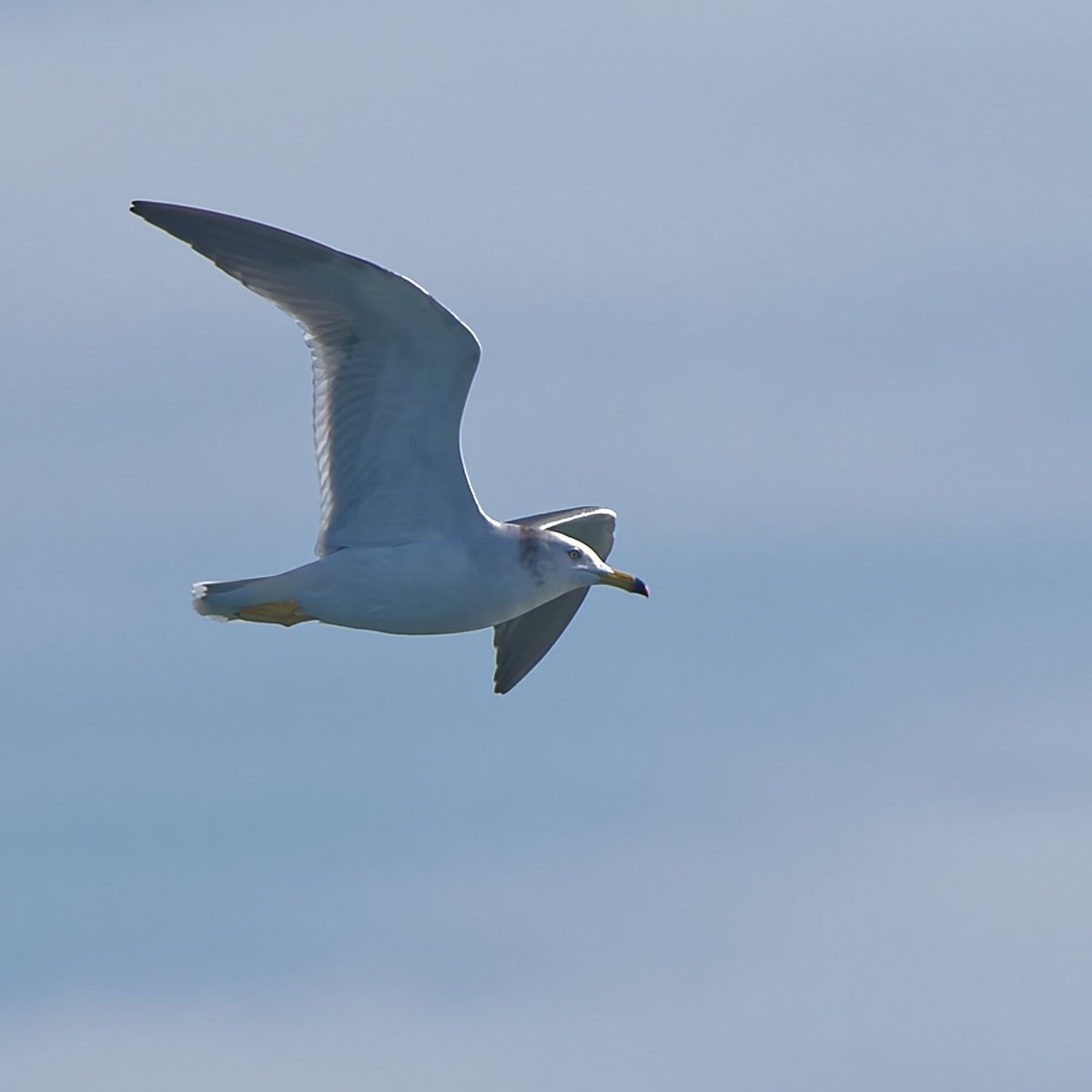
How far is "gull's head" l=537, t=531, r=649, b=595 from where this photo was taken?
26672mm

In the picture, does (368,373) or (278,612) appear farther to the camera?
(278,612)

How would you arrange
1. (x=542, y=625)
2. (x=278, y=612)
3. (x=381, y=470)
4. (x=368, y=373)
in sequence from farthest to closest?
(x=542, y=625) → (x=381, y=470) → (x=278, y=612) → (x=368, y=373)

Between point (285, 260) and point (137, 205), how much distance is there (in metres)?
1.27

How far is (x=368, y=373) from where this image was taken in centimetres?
2603

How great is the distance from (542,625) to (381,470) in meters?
5.17

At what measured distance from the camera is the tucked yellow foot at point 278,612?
26250 millimetres

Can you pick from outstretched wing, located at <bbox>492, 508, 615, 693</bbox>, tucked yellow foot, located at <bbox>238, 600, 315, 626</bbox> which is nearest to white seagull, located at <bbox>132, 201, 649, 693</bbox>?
tucked yellow foot, located at <bbox>238, 600, 315, 626</bbox>

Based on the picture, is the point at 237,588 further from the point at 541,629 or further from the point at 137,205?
the point at 541,629

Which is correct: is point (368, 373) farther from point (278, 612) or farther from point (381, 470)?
point (278, 612)

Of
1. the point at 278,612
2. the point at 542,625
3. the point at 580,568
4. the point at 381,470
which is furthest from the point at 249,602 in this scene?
the point at 542,625

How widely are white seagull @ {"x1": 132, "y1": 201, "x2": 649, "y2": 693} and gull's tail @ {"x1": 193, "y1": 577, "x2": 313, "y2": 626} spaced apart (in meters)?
0.01

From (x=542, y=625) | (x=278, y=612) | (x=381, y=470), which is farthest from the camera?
(x=542, y=625)

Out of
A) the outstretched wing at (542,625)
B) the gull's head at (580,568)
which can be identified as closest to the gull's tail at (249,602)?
the gull's head at (580,568)

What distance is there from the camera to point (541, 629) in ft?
102
